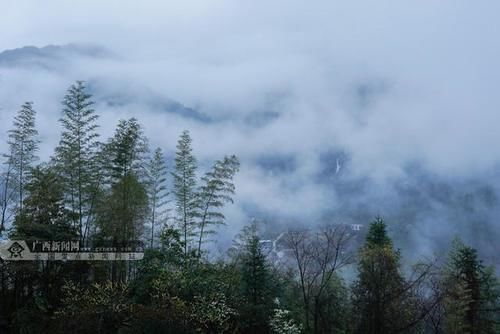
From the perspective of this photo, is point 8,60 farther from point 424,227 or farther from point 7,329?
point 7,329

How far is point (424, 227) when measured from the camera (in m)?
147

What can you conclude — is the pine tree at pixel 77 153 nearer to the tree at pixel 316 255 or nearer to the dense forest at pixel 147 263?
the dense forest at pixel 147 263

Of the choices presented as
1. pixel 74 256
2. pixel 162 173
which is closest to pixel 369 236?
pixel 162 173

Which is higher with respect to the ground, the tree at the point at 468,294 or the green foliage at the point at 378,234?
the green foliage at the point at 378,234

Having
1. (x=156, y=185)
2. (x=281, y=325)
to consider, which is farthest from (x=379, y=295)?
(x=156, y=185)

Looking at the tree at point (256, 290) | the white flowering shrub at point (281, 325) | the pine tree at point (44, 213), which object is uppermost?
the pine tree at point (44, 213)

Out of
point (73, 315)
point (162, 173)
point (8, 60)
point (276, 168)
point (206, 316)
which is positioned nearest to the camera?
point (73, 315)

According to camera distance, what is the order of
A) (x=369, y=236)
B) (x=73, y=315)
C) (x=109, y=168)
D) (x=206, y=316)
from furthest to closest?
(x=369, y=236) < (x=109, y=168) < (x=206, y=316) < (x=73, y=315)

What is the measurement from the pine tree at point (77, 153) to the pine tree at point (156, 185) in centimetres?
358

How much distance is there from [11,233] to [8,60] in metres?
138

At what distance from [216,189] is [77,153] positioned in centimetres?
582

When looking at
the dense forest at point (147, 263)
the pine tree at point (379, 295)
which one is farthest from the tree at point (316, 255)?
the pine tree at point (379, 295)

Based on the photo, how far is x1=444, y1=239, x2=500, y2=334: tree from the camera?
24.6 metres

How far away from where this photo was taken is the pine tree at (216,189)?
2123cm
